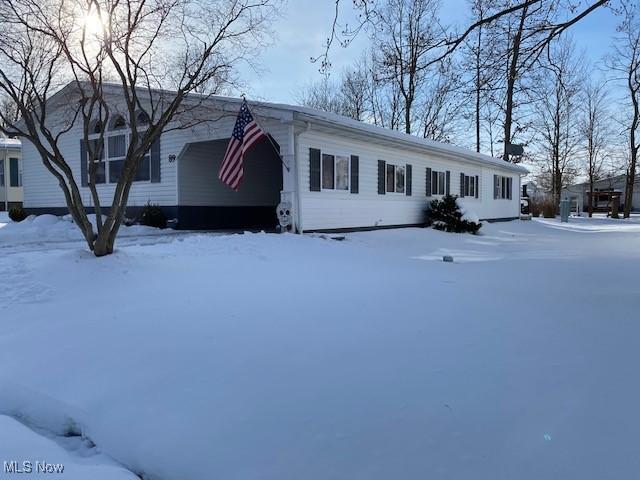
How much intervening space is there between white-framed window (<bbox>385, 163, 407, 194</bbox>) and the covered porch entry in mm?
3552

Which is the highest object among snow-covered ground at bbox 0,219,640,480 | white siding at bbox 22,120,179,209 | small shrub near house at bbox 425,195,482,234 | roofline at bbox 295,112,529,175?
roofline at bbox 295,112,529,175

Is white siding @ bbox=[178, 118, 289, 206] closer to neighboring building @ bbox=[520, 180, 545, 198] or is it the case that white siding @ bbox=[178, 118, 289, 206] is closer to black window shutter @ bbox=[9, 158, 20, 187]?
black window shutter @ bbox=[9, 158, 20, 187]

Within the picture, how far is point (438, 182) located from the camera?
1814cm

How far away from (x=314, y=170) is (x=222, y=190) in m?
3.95

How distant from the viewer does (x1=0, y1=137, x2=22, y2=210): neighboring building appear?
966 inches

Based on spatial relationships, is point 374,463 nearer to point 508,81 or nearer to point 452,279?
point 452,279

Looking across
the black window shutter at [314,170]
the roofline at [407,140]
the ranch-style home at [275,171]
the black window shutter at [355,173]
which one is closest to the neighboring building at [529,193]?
the roofline at [407,140]

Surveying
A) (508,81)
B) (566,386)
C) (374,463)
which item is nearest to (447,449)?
(374,463)

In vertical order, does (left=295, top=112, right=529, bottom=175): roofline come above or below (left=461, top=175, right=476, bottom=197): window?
above

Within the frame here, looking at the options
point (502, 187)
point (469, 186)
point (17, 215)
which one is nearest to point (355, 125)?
point (469, 186)

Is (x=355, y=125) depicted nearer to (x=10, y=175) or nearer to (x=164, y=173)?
(x=164, y=173)

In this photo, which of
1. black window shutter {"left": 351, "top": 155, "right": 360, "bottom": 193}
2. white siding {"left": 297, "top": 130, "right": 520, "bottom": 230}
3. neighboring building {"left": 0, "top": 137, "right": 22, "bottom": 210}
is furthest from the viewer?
neighboring building {"left": 0, "top": 137, "right": 22, "bottom": 210}

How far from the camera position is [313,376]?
348 cm

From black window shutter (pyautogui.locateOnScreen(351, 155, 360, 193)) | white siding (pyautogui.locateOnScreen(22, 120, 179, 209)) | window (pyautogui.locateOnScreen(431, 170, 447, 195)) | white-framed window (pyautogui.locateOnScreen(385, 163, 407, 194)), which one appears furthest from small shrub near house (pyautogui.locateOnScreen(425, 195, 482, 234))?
white siding (pyautogui.locateOnScreen(22, 120, 179, 209))
